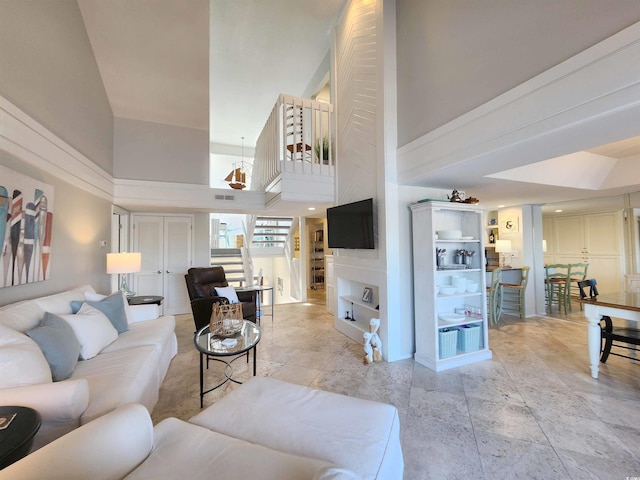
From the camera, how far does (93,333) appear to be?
2.29 metres

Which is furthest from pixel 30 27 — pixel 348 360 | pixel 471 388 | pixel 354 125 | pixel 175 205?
pixel 471 388

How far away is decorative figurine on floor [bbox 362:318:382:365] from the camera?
10.3 feet

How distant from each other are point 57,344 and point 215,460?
1556 millimetres

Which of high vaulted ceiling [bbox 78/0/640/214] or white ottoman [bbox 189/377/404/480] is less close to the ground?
high vaulted ceiling [bbox 78/0/640/214]

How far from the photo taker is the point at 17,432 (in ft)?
3.83

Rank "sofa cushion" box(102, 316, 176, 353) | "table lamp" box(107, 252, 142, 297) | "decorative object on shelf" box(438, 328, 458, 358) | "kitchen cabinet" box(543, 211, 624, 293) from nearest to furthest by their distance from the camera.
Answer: "sofa cushion" box(102, 316, 176, 353) < "decorative object on shelf" box(438, 328, 458, 358) < "table lamp" box(107, 252, 142, 297) < "kitchen cabinet" box(543, 211, 624, 293)

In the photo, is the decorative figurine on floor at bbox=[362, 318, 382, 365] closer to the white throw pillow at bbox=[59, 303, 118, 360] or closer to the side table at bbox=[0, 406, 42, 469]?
the white throw pillow at bbox=[59, 303, 118, 360]

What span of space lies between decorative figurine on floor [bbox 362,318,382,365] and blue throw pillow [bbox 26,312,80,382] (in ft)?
8.66

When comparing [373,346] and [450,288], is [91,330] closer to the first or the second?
[373,346]

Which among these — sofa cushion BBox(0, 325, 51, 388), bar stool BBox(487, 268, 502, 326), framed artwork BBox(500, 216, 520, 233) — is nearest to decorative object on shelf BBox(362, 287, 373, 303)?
bar stool BBox(487, 268, 502, 326)

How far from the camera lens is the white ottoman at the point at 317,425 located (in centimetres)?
119

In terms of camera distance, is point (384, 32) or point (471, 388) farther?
point (384, 32)

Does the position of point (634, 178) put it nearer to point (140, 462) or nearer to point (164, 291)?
point (140, 462)

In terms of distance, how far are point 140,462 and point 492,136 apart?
3.01m
